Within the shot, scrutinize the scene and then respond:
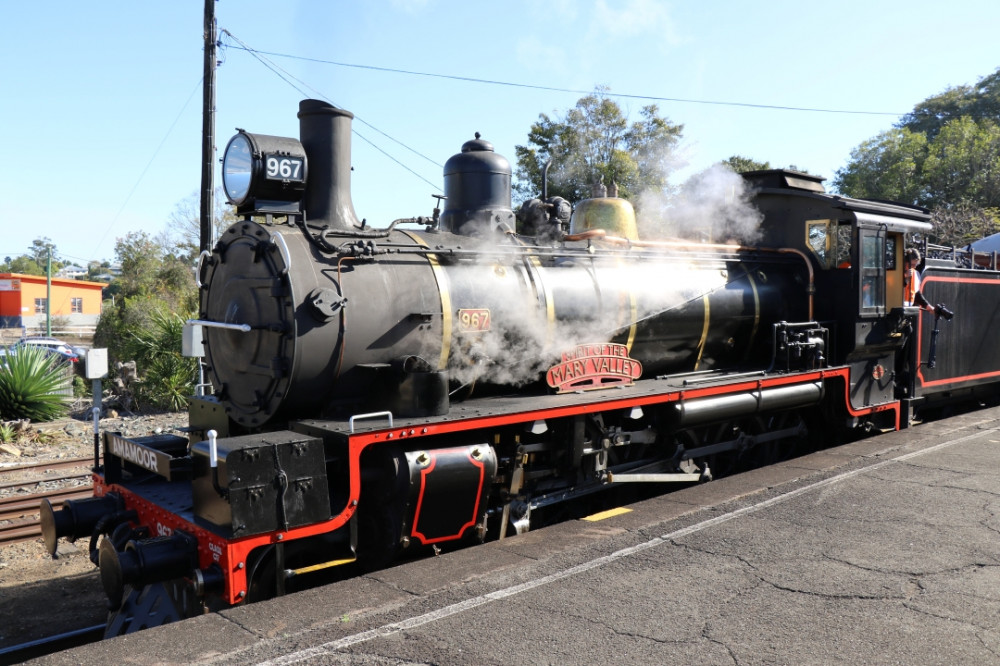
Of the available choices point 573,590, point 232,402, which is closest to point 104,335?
point 232,402

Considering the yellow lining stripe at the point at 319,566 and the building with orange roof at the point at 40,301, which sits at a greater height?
the building with orange roof at the point at 40,301

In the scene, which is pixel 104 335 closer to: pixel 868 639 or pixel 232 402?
pixel 232 402

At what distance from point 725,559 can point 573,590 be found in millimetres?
1090

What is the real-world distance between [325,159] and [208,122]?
23.6 feet

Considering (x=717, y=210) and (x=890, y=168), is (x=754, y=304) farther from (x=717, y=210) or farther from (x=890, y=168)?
(x=890, y=168)

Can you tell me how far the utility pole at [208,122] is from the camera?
1111 centimetres

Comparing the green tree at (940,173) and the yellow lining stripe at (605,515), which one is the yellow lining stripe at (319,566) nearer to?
the yellow lining stripe at (605,515)

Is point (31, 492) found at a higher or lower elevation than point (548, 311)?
lower

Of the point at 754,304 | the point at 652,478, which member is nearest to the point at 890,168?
the point at 754,304

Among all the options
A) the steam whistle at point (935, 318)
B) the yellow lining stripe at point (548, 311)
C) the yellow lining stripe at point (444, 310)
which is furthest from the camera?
the steam whistle at point (935, 318)

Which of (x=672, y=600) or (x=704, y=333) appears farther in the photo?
(x=704, y=333)

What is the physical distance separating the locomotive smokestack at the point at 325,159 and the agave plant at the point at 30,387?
901 cm

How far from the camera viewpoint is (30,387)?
11.7m

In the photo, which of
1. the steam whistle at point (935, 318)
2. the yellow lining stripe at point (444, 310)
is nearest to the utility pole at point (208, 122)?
the yellow lining stripe at point (444, 310)
